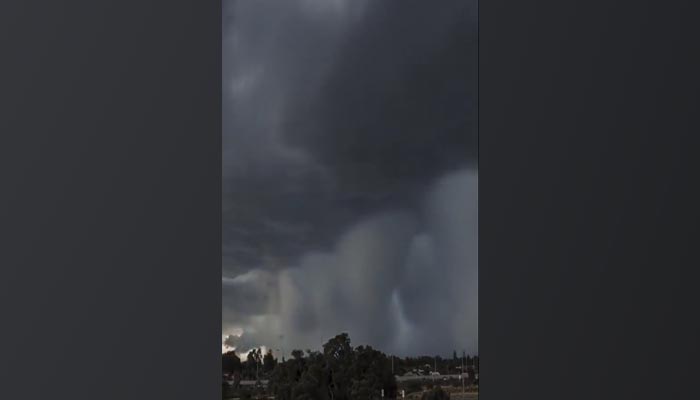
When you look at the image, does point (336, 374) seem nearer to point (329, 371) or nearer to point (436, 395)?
point (329, 371)

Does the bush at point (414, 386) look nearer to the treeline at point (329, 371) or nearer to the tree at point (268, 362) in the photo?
the treeline at point (329, 371)

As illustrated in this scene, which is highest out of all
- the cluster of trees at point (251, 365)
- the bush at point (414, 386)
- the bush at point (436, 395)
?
the cluster of trees at point (251, 365)

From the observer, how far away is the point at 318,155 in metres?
5.36

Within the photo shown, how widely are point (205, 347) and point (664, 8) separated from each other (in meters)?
2.30

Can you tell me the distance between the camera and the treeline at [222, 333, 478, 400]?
522 centimetres

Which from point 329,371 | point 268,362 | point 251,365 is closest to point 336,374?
point 329,371

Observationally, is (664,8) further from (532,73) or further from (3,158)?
(3,158)

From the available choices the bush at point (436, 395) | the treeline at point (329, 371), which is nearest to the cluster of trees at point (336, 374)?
the treeline at point (329, 371)

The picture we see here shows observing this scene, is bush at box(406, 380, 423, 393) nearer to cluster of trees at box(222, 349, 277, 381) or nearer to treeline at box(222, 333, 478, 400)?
treeline at box(222, 333, 478, 400)

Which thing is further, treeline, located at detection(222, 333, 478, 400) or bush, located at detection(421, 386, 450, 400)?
treeline, located at detection(222, 333, 478, 400)

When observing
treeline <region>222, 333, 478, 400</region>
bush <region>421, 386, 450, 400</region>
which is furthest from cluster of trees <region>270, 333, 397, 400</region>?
bush <region>421, 386, 450, 400</region>

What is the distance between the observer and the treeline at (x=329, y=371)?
522 centimetres

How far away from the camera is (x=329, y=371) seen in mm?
5281

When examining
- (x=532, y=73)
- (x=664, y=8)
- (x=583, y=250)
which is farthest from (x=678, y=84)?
(x=583, y=250)
